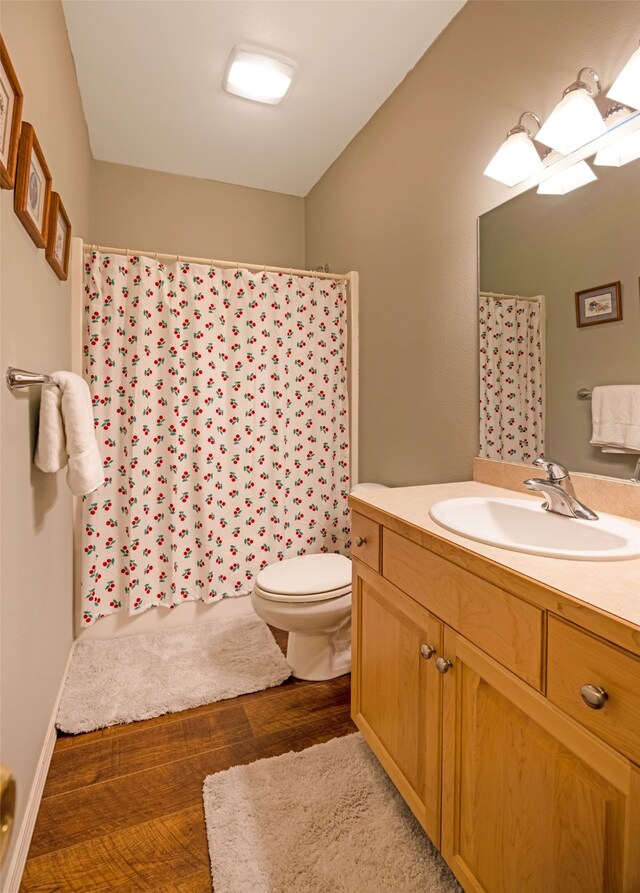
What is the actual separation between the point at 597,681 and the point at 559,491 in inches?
22.3

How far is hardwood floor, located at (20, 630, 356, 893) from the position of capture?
1093mm

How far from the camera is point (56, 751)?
1.49 m

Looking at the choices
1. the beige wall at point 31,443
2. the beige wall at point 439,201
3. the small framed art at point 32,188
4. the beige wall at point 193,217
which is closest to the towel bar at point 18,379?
the beige wall at point 31,443

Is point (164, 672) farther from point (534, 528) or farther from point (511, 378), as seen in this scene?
point (511, 378)

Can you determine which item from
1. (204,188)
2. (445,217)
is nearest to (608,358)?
(445,217)

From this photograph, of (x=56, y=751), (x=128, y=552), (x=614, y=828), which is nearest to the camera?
(x=614, y=828)

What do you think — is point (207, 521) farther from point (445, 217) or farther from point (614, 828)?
point (614, 828)

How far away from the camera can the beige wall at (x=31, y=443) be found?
1027mm

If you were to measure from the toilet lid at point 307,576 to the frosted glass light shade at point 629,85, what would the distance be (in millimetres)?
1657

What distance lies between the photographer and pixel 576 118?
1152mm

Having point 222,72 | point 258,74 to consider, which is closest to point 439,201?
point 258,74

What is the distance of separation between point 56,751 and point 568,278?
219 cm

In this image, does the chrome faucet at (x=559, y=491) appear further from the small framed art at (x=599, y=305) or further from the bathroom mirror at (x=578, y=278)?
the small framed art at (x=599, y=305)

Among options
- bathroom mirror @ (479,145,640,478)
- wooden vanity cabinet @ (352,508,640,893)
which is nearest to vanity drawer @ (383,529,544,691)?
wooden vanity cabinet @ (352,508,640,893)
